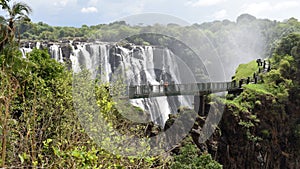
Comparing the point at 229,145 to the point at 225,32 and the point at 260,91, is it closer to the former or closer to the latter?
the point at 260,91

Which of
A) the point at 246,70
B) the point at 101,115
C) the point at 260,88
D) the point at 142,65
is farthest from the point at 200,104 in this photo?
the point at 101,115

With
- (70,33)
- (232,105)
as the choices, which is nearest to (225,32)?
(70,33)

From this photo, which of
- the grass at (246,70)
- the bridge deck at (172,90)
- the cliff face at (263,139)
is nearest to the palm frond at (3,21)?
the bridge deck at (172,90)

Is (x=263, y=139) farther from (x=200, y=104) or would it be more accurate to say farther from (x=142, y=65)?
(x=142, y=65)

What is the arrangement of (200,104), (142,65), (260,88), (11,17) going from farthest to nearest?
(260,88)
(200,104)
(142,65)
(11,17)

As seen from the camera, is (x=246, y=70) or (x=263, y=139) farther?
(x=246, y=70)

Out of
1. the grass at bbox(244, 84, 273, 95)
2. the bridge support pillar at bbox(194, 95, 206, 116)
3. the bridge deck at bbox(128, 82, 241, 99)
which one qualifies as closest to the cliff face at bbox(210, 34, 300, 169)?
the grass at bbox(244, 84, 273, 95)

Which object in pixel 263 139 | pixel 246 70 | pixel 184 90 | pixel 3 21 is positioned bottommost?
pixel 263 139

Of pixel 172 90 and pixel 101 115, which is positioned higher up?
pixel 172 90

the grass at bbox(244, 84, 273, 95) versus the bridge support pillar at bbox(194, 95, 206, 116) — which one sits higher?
the grass at bbox(244, 84, 273, 95)

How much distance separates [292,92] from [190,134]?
20.2ft

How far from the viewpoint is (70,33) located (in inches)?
993

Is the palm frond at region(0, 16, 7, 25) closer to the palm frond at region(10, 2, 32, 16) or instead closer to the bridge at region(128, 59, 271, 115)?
the palm frond at region(10, 2, 32, 16)

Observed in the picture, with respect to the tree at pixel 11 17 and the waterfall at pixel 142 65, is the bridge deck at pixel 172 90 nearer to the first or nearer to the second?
the waterfall at pixel 142 65
